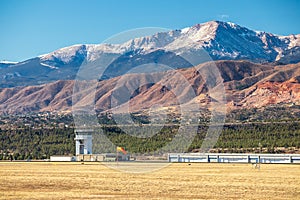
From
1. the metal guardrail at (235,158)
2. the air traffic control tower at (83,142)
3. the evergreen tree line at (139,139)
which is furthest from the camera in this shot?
the evergreen tree line at (139,139)

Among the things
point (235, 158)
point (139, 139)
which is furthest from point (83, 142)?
point (235, 158)

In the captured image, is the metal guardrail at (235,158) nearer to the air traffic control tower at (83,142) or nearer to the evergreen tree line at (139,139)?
the evergreen tree line at (139,139)

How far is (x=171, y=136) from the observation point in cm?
14975

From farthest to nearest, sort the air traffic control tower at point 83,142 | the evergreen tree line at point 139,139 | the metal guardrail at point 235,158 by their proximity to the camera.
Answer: the evergreen tree line at point 139,139
the air traffic control tower at point 83,142
the metal guardrail at point 235,158

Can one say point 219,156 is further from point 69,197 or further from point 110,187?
Answer: point 69,197

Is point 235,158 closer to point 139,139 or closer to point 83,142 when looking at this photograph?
point 83,142

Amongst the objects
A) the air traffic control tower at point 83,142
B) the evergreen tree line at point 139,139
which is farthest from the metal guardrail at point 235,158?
the air traffic control tower at point 83,142

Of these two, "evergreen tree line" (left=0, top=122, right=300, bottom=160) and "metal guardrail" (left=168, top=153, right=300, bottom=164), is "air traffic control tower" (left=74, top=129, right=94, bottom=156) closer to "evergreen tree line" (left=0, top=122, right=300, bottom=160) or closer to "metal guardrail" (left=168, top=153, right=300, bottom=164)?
"evergreen tree line" (left=0, top=122, right=300, bottom=160)

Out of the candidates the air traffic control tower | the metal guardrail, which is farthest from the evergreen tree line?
the metal guardrail

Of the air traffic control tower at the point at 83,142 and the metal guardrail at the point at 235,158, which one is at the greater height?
the air traffic control tower at the point at 83,142

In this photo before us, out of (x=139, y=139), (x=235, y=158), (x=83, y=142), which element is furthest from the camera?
(x=139, y=139)

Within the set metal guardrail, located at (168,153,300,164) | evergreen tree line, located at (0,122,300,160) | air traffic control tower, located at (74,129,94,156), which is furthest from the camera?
evergreen tree line, located at (0,122,300,160)

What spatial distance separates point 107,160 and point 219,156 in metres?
21.4

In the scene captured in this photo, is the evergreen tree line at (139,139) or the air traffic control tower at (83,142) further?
the evergreen tree line at (139,139)
